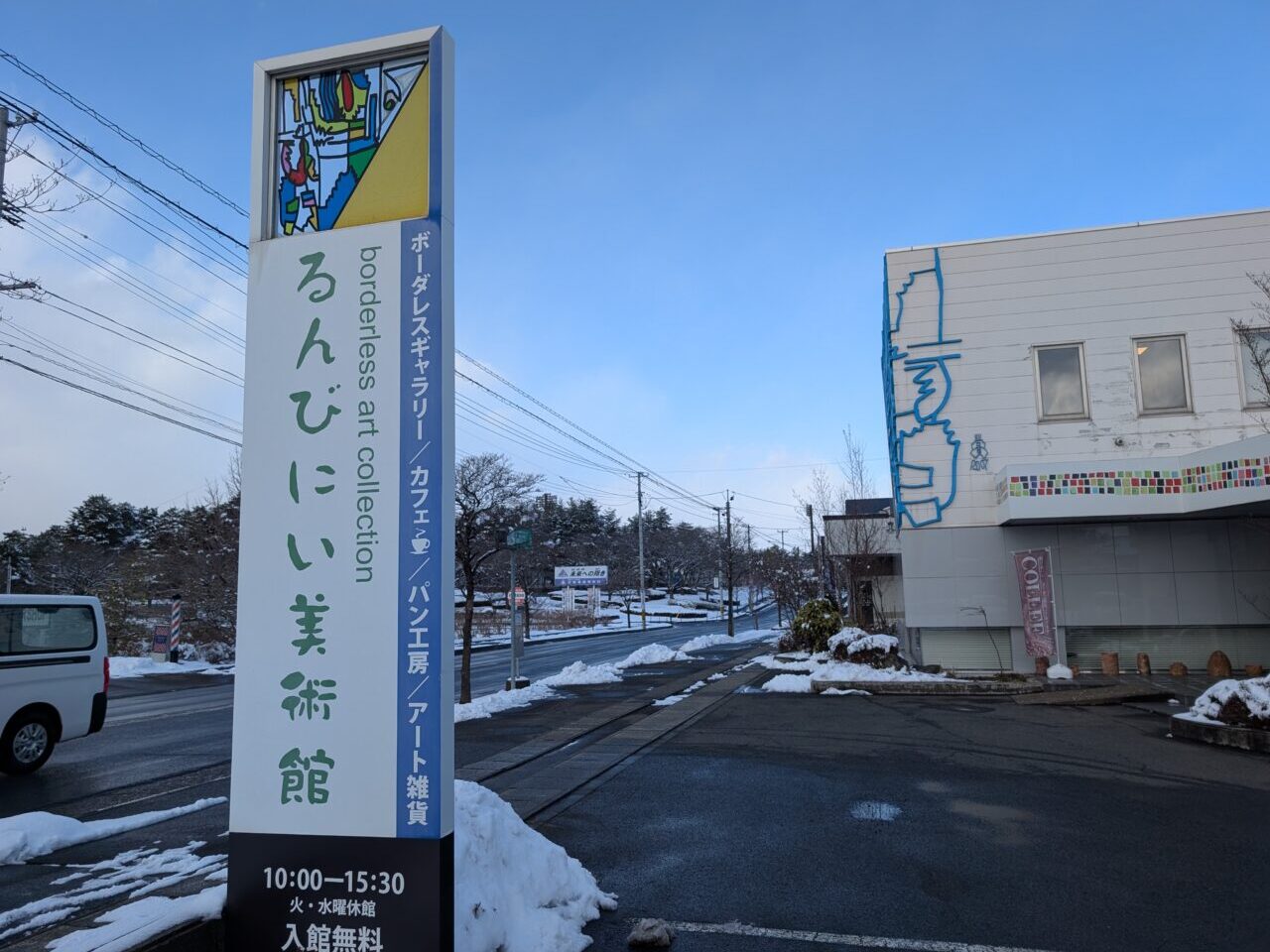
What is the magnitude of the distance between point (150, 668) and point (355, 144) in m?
25.8

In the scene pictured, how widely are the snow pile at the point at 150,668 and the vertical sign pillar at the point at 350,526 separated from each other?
23704 mm

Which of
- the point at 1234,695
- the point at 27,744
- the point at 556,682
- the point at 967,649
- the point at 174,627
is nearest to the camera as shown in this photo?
the point at 1234,695

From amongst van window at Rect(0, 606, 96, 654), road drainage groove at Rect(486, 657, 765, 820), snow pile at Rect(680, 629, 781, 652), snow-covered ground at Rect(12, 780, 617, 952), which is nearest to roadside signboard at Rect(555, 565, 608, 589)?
snow pile at Rect(680, 629, 781, 652)

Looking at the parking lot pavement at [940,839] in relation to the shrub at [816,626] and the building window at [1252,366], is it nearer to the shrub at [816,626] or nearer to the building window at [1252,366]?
the building window at [1252,366]

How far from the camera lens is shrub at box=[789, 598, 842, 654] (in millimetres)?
22094

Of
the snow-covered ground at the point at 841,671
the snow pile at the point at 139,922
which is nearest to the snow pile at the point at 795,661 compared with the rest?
the snow-covered ground at the point at 841,671

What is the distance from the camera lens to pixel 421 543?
11.8ft

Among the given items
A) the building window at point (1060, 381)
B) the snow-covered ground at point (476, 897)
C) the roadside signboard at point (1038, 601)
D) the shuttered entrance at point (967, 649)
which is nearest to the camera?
the snow-covered ground at point (476, 897)

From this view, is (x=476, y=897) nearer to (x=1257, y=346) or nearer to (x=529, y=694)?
(x=529, y=694)

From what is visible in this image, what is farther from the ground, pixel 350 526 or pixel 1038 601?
pixel 350 526

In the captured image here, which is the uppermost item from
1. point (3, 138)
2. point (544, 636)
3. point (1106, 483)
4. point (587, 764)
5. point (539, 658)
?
point (3, 138)

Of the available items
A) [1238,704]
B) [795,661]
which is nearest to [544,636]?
[795,661]

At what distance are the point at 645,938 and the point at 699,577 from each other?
100 m

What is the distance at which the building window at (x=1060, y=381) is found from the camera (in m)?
17.5
